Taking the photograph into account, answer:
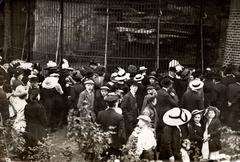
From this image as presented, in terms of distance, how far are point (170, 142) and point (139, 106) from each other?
1.54 m

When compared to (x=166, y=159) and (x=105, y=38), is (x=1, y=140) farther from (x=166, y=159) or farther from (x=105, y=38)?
(x=105, y=38)

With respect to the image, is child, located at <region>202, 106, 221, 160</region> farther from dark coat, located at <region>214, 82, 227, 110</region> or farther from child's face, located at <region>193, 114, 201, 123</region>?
dark coat, located at <region>214, 82, 227, 110</region>

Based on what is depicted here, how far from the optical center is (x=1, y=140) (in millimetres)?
9523

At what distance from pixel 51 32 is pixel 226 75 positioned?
6.68 m

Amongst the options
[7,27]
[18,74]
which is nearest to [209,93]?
[18,74]

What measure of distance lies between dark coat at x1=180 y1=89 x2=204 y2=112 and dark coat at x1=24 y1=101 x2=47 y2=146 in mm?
3206

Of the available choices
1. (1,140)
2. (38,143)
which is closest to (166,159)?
(38,143)

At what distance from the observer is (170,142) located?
9.30 metres

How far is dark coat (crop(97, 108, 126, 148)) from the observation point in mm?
9156

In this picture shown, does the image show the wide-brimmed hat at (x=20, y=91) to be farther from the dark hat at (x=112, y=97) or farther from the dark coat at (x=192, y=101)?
the dark coat at (x=192, y=101)

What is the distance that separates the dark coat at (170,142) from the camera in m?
9.27

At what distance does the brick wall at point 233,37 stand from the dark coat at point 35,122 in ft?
25.7

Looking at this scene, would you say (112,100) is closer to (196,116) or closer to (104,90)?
(104,90)

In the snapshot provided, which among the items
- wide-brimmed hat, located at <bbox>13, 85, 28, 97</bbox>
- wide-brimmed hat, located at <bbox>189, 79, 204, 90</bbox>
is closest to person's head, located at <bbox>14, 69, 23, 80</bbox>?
wide-brimmed hat, located at <bbox>13, 85, 28, 97</bbox>
